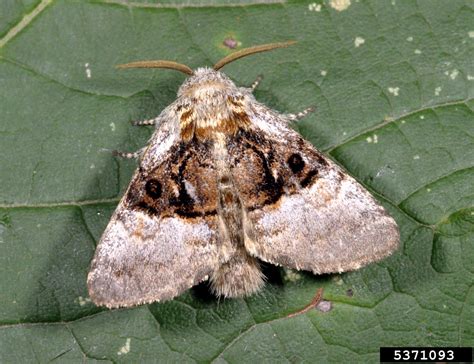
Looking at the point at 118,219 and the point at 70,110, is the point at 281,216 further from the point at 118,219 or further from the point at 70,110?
the point at 70,110

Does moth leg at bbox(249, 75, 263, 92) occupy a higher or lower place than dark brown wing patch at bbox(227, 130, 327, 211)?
higher

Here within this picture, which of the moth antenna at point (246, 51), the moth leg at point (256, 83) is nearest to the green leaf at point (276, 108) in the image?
the moth leg at point (256, 83)

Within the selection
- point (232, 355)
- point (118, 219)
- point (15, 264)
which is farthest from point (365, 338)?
point (15, 264)

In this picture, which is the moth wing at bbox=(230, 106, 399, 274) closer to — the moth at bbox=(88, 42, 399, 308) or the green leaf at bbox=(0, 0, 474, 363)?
the moth at bbox=(88, 42, 399, 308)

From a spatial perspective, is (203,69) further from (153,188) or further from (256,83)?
(153,188)

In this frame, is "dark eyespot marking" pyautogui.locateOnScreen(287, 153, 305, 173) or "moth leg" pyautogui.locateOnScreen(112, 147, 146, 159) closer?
"dark eyespot marking" pyautogui.locateOnScreen(287, 153, 305, 173)

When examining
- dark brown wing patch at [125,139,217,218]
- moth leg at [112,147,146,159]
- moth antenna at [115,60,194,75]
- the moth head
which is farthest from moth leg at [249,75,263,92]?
moth leg at [112,147,146,159]

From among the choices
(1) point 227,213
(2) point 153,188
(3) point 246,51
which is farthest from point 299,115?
(2) point 153,188
